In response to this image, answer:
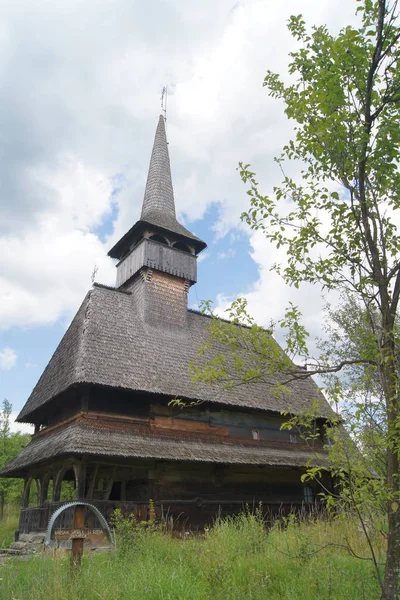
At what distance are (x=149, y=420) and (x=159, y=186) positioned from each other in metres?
12.2

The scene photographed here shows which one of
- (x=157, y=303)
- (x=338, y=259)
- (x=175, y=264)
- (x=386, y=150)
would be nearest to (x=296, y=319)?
(x=338, y=259)

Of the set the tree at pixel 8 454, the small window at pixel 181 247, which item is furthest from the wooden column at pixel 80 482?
the tree at pixel 8 454

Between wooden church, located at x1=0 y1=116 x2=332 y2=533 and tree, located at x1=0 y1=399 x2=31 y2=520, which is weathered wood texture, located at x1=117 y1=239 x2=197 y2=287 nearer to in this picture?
wooden church, located at x1=0 y1=116 x2=332 y2=533

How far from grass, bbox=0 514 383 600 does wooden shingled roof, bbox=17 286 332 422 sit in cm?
572

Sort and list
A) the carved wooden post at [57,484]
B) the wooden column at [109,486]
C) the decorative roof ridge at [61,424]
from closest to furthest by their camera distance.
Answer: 1. the decorative roof ridge at [61,424]
2. the carved wooden post at [57,484]
3. the wooden column at [109,486]

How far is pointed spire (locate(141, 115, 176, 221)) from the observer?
2134 centimetres

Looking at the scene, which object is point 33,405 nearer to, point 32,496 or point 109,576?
point 109,576

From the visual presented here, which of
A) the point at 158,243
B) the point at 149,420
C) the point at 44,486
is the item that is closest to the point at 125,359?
the point at 149,420

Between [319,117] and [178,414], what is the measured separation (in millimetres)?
11300

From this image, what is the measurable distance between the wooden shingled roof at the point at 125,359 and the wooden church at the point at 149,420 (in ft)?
0.16

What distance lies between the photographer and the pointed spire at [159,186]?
2134 cm

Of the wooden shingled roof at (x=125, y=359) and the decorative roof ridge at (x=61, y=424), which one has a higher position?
the wooden shingled roof at (x=125, y=359)

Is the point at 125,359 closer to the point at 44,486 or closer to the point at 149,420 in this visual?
the point at 149,420

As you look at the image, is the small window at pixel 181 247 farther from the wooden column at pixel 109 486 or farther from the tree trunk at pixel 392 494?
the tree trunk at pixel 392 494
